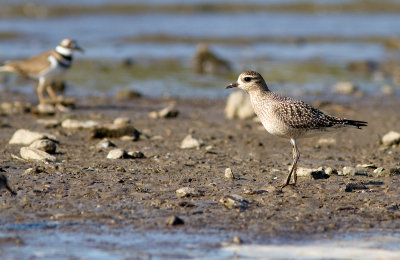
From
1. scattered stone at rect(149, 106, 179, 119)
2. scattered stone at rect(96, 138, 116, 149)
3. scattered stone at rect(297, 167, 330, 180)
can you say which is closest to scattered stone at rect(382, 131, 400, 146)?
scattered stone at rect(297, 167, 330, 180)

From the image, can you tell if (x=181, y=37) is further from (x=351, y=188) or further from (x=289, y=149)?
(x=351, y=188)

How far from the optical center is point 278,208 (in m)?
7.36

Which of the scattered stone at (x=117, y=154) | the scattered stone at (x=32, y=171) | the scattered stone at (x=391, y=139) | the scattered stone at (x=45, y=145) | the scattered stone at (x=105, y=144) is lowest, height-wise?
the scattered stone at (x=32, y=171)

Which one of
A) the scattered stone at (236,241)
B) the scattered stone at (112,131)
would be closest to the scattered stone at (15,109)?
the scattered stone at (112,131)

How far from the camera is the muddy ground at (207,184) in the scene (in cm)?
689

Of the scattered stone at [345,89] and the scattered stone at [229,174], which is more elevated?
the scattered stone at [345,89]

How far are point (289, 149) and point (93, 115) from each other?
168 inches

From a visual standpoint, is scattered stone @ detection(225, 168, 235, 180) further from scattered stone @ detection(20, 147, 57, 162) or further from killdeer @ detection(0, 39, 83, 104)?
killdeer @ detection(0, 39, 83, 104)

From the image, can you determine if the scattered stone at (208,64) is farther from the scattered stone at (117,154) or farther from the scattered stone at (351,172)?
the scattered stone at (351,172)

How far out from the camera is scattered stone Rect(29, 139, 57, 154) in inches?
378

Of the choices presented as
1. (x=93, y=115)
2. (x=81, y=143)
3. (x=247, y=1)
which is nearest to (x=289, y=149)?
(x=81, y=143)

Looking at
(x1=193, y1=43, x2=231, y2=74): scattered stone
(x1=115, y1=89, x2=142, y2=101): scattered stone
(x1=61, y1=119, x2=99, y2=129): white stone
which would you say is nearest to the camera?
(x1=61, y1=119, x2=99, y2=129): white stone

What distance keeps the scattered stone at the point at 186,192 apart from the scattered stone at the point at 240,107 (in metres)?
5.26

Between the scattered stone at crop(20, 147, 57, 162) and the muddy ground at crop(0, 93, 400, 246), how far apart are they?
13 cm
